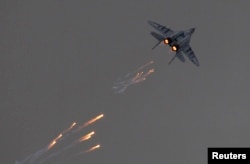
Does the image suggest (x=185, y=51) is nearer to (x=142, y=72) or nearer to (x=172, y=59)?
(x=172, y=59)

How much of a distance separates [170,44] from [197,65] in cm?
732

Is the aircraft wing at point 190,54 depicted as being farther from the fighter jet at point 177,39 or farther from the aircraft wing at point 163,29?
the aircraft wing at point 163,29

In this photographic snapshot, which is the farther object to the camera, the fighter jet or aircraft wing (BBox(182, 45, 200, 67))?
aircraft wing (BBox(182, 45, 200, 67))

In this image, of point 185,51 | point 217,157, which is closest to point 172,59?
point 185,51

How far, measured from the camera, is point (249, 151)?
57.0 metres

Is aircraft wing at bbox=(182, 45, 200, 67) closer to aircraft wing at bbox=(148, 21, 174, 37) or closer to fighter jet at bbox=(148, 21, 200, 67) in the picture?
fighter jet at bbox=(148, 21, 200, 67)

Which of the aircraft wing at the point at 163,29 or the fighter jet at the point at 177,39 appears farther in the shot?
the aircraft wing at the point at 163,29

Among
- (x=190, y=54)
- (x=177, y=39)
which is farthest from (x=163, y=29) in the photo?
(x=190, y=54)

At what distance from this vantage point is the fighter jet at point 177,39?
54.0 m

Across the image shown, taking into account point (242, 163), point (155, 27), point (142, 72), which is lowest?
point (242, 163)

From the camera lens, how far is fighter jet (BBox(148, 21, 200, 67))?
54.0 m

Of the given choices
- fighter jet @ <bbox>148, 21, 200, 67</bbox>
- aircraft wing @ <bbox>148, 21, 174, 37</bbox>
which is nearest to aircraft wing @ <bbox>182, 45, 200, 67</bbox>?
fighter jet @ <bbox>148, 21, 200, 67</bbox>

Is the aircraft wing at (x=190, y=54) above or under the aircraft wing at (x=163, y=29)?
under

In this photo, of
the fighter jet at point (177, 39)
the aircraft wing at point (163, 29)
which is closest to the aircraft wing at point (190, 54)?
the fighter jet at point (177, 39)
